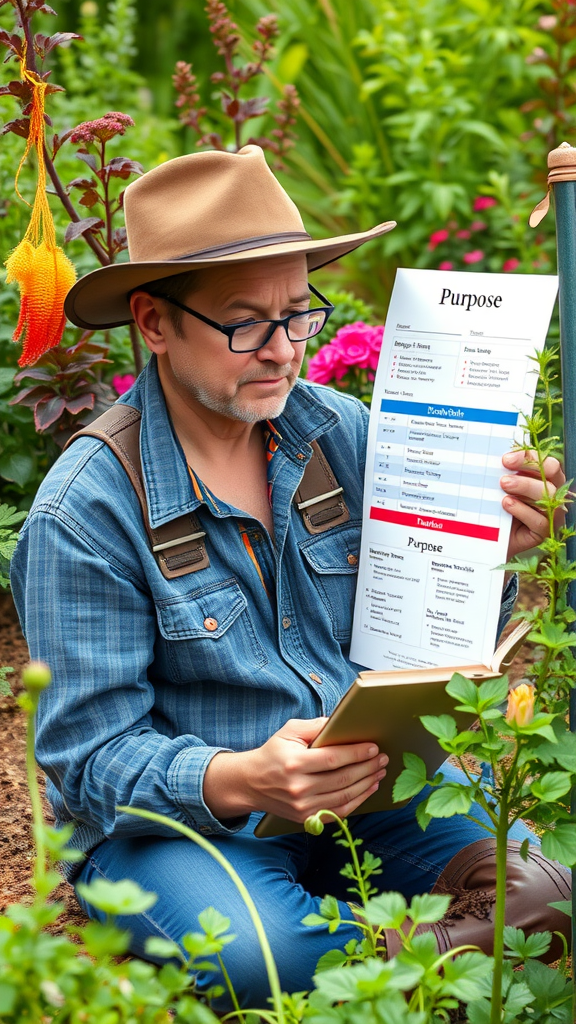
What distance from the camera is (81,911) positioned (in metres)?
2.09

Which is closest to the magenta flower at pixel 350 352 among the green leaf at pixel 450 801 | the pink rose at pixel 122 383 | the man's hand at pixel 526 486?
the pink rose at pixel 122 383

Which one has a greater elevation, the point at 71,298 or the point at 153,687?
the point at 71,298

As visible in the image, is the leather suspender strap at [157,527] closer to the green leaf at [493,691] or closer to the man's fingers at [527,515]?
the man's fingers at [527,515]

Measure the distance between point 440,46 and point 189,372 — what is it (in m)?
4.24

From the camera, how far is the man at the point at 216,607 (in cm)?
174

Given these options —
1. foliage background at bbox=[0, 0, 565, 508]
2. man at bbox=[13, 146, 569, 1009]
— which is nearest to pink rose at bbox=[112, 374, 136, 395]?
foliage background at bbox=[0, 0, 565, 508]

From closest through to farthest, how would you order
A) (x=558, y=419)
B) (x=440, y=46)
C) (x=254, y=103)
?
(x=254, y=103) < (x=558, y=419) < (x=440, y=46)

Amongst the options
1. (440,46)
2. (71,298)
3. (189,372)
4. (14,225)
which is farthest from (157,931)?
(440,46)

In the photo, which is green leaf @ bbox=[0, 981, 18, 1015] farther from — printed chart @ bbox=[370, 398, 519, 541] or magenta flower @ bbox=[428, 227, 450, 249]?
magenta flower @ bbox=[428, 227, 450, 249]

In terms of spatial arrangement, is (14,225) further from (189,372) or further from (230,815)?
(230,815)

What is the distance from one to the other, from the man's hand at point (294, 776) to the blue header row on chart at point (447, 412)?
1.79ft

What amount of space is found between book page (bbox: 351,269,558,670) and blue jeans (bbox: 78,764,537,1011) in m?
0.38

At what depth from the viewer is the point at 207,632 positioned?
186cm

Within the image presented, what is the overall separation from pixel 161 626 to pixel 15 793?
91 cm
